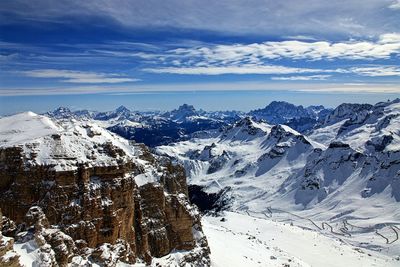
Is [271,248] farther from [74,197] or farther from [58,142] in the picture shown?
[58,142]

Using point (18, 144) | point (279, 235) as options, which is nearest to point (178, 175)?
point (18, 144)

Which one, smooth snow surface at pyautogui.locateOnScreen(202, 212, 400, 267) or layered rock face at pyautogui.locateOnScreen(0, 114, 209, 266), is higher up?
layered rock face at pyautogui.locateOnScreen(0, 114, 209, 266)

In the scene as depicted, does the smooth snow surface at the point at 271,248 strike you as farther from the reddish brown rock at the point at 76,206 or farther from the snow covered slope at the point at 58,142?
the snow covered slope at the point at 58,142

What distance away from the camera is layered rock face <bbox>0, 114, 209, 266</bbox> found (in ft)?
193

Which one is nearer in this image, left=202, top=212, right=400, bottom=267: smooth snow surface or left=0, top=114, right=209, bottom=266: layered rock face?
left=0, top=114, right=209, bottom=266: layered rock face

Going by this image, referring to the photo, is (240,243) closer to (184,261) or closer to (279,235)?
(184,261)

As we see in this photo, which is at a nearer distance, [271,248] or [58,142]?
[58,142]

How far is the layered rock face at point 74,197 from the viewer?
58719mm

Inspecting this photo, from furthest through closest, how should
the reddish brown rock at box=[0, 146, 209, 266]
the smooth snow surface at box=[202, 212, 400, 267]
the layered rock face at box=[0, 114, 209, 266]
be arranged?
1. the smooth snow surface at box=[202, 212, 400, 267]
2. the layered rock face at box=[0, 114, 209, 266]
3. the reddish brown rock at box=[0, 146, 209, 266]

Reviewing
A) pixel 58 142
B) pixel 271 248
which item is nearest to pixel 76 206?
pixel 58 142

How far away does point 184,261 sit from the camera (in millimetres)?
78688

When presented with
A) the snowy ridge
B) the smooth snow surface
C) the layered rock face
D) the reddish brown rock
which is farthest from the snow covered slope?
the smooth snow surface

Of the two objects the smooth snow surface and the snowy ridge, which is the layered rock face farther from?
the smooth snow surface

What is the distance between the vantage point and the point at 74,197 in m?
63.6
